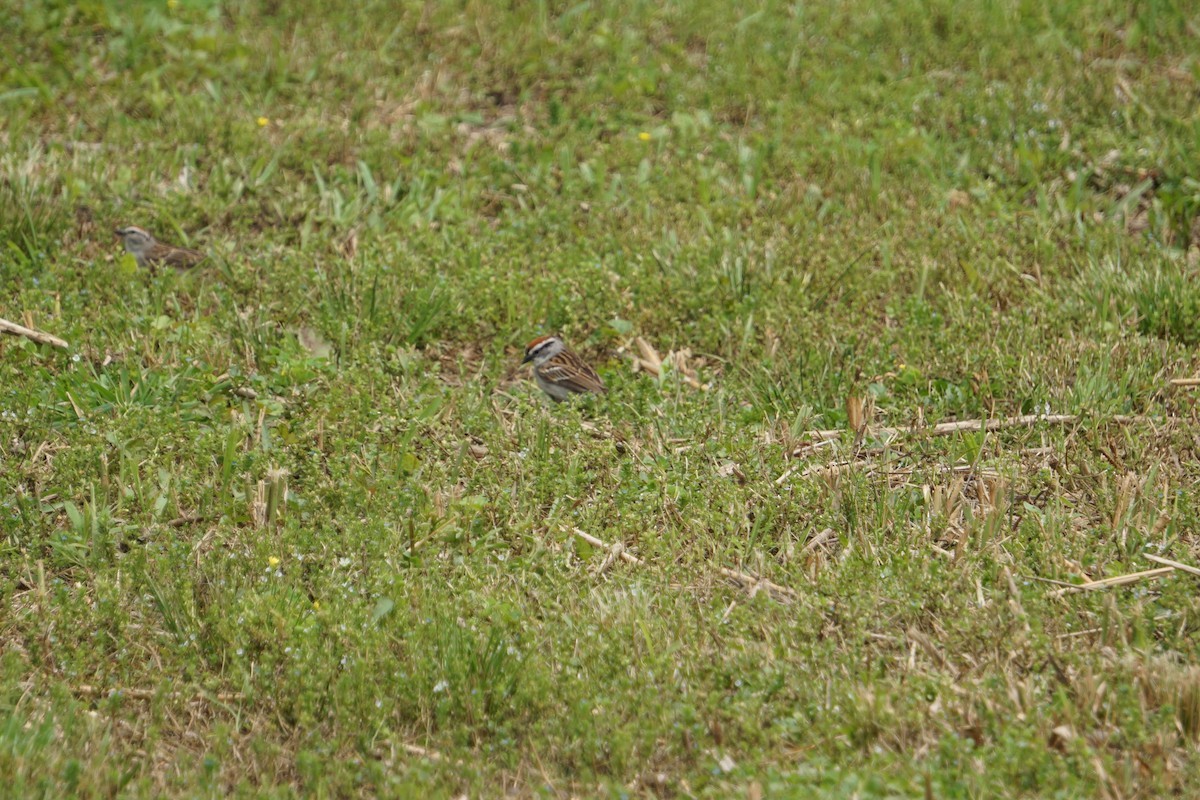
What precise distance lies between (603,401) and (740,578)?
5.83 feet

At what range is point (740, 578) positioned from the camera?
548cm

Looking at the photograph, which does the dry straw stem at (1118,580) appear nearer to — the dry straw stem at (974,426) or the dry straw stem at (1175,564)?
the dry straw stem at (1175,564)

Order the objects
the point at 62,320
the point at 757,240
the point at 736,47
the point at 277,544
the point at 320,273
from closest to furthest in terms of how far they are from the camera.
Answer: the point at 277,544
the point at 62,320
the point at 320,273
the point at 757,240
the point at 736,47

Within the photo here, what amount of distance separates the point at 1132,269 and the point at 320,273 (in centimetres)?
514

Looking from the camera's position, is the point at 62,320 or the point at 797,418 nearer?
the point at 797,418

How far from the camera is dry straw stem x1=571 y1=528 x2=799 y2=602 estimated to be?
5.34m

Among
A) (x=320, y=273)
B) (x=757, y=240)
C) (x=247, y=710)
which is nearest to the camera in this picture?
(x=247, y=710)

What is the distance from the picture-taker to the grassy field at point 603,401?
4.58 m

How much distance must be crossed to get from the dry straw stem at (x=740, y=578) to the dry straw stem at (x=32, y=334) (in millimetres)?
3288

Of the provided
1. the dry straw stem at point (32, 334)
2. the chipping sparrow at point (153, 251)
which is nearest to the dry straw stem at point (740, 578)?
the dry straw stem at point (32, 334)

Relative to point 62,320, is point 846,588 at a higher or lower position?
higher

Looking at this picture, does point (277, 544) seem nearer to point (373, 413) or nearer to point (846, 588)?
point (373, 413)

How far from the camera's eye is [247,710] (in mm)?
4844

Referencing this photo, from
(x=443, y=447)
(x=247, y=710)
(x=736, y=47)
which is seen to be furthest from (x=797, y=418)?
(x=736, y=47)
